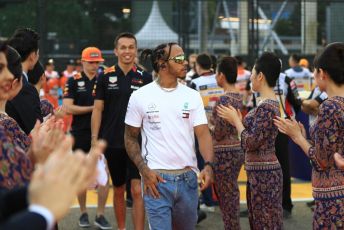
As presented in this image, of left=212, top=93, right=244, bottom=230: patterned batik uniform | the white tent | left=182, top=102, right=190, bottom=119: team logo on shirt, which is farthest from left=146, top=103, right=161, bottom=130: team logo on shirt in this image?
the white tent

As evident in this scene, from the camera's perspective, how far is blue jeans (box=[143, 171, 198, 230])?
5.33 meters

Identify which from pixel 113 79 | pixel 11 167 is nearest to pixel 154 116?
pixel 113 79

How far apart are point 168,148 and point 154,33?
11.3 m

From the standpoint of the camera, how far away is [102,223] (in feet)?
27.1

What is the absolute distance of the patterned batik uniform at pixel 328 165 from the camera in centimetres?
462

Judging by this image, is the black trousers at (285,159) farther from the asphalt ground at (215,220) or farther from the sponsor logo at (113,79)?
the sponsor logo at (113,79)

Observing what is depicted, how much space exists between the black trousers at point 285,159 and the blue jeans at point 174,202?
3.43 m

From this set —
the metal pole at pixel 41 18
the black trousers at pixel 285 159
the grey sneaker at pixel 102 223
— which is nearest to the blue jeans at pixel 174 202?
the grey sneaker at pixel 102 223

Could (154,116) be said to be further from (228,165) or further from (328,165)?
(228,165)

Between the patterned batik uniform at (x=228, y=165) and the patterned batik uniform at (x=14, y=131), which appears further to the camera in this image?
the patterned batik uniform at (x=228, y=165)

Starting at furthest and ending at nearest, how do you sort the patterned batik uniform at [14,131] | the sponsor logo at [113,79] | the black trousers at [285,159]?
the black trousers at [285,159], the sponsor logo at [113,79], the patterned batik uniform at [14,131]

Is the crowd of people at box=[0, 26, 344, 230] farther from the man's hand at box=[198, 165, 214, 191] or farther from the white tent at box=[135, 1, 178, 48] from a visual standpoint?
the white tent at box=[135, 1, 178, 48]

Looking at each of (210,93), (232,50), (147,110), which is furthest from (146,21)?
(147,110)

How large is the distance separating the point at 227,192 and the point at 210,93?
2275mm
